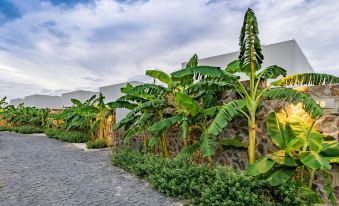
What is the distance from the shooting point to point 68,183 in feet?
22.5

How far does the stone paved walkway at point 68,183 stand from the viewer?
5629mm

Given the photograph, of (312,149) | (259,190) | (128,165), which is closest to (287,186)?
(259,190)

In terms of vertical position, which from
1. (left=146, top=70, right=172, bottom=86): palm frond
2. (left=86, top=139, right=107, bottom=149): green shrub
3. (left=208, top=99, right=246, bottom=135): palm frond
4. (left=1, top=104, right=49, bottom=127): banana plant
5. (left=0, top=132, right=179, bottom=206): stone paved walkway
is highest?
(left=146, top=70, right=172, bottom=86): palm frond

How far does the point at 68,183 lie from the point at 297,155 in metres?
5.69

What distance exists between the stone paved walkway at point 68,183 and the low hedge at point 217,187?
347mm

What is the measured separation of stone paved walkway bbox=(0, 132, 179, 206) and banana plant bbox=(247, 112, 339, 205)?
6.91ft

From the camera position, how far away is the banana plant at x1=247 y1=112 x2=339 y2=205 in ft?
16.0

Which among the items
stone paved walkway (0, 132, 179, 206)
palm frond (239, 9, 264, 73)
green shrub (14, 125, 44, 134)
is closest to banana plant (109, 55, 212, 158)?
stone paved walkway (0, 132, 179, 206)

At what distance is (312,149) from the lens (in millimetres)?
5035

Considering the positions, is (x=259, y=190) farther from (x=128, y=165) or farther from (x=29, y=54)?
(x=29, y=54)

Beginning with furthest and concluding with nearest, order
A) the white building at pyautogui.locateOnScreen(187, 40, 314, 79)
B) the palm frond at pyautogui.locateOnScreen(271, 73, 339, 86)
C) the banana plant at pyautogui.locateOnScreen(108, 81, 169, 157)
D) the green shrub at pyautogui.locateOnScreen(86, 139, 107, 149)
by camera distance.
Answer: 1. the green shrub at pyautogui.locateOnScreen(86, 139, 107, 149)
2. the white building at pyautogui.locateOnScreen(187, 40, 314, 79)
3. the banana plant at pyautogui.locateOnScreen(108, 81, 169, 157)
4. the palm frond at pyautogui.locateOnScreen(271, 73, 339, 86)

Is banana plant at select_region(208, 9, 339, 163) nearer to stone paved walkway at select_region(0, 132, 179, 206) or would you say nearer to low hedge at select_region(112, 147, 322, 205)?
low hedge at select_region(112, 147, 322, 205)

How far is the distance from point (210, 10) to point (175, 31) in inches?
84.5

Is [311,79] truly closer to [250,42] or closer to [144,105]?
[250,42]
